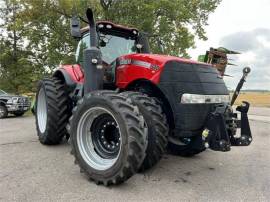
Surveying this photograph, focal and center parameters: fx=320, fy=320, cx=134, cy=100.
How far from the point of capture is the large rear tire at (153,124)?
4184 millimetres

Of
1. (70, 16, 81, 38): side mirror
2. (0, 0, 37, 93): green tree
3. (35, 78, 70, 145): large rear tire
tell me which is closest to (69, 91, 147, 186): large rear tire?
(70, 16, 81, 38): side mirror

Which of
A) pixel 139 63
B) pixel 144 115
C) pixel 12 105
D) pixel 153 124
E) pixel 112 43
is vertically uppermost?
pixel 112 43

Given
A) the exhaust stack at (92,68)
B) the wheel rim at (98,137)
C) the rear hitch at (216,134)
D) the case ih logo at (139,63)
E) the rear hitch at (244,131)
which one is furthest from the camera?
the exhaust stack at (92,68)

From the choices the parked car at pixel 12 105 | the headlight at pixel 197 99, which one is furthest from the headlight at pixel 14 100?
the headlight at pixel 197 99

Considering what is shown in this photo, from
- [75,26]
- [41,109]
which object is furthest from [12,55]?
[75,26]

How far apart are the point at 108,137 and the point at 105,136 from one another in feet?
0.15

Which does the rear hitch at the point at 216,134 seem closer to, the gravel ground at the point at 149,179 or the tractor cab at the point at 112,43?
the gravel ground at the point at 149,179

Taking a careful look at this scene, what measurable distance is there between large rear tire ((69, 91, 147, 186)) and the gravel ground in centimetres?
23

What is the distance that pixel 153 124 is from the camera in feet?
13.7

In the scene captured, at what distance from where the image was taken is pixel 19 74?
21672 mm

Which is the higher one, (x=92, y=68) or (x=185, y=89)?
(x=92, y=68)

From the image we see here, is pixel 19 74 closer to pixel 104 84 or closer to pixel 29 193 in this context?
pixel 104 84

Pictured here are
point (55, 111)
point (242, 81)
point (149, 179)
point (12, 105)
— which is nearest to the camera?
point (149, 179)

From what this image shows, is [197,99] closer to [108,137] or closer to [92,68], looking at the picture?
[108,137]
